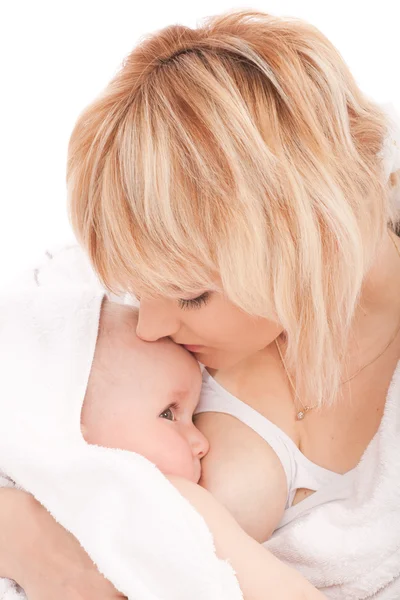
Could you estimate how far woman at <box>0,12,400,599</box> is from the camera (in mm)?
1093

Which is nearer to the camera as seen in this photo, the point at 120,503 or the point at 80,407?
the point at 120,503

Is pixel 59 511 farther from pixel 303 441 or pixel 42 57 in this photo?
pixel 42 57

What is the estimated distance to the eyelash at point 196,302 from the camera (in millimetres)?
1203

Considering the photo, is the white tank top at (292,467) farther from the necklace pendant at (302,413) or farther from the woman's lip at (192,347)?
the woman's lip at (192,347)

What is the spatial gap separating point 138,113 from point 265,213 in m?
0.22

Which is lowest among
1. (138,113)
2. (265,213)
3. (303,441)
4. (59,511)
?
(303,441)

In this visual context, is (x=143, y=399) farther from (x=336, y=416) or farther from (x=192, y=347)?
(x=336, y=416)

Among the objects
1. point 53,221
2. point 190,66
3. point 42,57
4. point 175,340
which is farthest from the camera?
point 42,57

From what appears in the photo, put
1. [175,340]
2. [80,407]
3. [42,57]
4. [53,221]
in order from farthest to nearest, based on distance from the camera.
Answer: [42,57], [53,221], [175,340], [80,407]

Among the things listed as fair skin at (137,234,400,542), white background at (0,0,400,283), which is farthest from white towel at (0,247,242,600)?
white background at (0,0,400,283)

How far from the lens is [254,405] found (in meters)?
1.46

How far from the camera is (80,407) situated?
125 cm

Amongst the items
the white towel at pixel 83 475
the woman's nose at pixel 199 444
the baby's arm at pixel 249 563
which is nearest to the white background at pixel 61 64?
the white towel at pixel 83 475

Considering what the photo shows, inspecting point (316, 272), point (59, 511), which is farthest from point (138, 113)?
point (59, 511)
